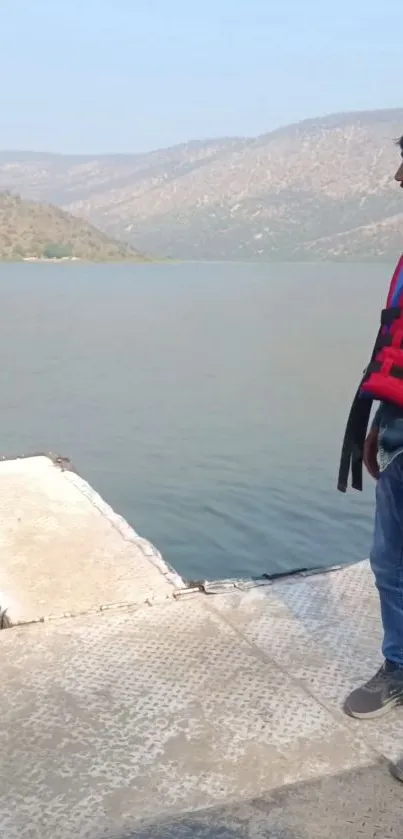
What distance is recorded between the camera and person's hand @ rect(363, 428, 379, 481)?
10.6 ft

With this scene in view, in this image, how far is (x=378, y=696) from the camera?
10.7 ft

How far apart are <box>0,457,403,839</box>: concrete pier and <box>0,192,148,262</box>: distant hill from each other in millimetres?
83482

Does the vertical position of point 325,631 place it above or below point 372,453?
below

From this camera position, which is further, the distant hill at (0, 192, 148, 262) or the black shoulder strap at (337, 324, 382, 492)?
the distant hill at (0, 192, 148, 262)

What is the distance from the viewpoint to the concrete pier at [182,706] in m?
2.74

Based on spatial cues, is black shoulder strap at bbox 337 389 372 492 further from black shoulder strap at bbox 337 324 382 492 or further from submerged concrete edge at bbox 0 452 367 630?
submerged concrete edge at bbox 0 452 367 630

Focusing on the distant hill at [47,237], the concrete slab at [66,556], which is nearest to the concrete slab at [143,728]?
the concrete slab at [66,556]

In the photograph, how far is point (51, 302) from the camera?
4216cm

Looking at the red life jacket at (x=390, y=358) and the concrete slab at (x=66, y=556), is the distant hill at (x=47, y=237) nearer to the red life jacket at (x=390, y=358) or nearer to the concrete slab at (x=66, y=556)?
the concrete slab at (x=66, y=556)

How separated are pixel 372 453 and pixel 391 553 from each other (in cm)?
34

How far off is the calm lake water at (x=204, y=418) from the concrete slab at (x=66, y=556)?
2.57 meters

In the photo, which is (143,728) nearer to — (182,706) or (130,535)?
(182,706)

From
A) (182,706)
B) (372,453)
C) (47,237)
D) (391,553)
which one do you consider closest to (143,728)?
(182,706)

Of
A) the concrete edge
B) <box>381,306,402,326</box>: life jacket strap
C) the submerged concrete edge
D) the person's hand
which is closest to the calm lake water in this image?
the concrete edge
